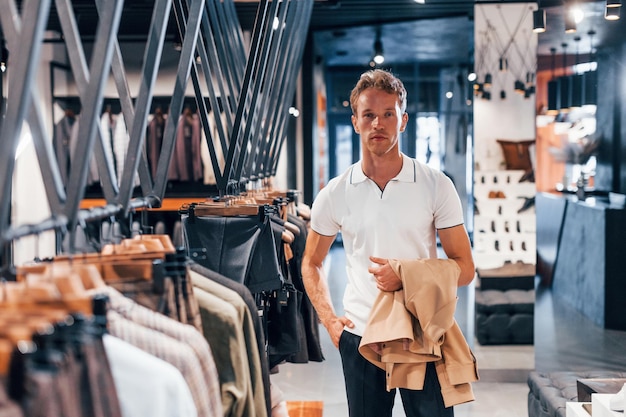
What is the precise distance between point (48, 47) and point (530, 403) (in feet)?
25.8

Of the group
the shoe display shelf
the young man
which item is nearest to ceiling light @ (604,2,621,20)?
the shoe display shelf

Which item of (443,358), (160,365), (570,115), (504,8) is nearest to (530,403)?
(443,358)

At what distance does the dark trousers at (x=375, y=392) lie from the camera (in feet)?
8.93

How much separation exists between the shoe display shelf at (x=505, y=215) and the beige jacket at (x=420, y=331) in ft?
11.5

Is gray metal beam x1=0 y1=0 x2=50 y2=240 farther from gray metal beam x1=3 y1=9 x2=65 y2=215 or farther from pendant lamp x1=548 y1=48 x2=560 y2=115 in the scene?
pendant lamp x1=548 y1=48 x2=560 y2=115

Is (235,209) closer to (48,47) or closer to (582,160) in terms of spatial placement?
(582,160)

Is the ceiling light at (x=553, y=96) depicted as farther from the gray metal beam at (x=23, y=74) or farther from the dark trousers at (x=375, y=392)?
the gray metal beam at (x=23, y=74)

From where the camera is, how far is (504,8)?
19.1 feet

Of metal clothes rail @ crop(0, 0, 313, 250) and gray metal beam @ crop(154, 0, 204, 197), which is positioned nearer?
metal clothes rail @ crop(0, 0, 313, 250)

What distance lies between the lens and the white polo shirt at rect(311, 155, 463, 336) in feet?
9.16

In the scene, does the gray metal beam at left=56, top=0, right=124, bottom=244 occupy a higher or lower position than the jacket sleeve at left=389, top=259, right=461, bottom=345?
higher

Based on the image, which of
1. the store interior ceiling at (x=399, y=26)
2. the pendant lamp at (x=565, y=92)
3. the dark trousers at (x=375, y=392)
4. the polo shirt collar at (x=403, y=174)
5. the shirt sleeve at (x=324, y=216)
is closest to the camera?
the dark trousers at (x=375, y=392)

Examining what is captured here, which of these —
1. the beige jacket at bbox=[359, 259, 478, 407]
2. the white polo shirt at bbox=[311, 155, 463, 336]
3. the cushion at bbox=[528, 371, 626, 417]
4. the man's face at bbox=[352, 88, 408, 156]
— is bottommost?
the cushion at bbox=[528, 371, 626, 417]

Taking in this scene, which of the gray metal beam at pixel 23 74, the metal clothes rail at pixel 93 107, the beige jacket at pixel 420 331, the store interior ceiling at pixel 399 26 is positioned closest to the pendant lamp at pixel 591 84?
the store interior ceiling at pixel 399 26
